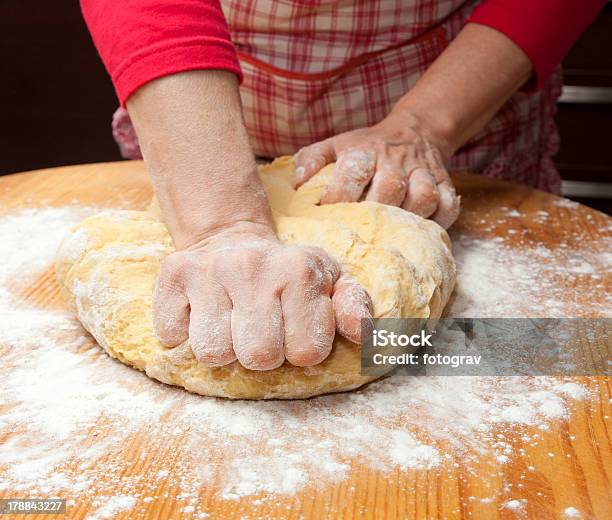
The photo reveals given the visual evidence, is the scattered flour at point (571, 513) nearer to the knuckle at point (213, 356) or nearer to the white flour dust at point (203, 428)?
the white flour dust at point (203, 428)

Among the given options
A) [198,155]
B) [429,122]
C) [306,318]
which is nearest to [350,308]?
[306,318]

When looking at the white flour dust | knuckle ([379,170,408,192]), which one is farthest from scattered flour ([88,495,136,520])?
knuckle ([379,170,408,192])

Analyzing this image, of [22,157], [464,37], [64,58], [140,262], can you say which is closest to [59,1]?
[64,58]

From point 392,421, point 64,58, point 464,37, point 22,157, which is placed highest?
point 464,37

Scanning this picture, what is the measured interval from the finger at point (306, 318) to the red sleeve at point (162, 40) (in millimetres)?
344

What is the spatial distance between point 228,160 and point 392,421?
418 millimetres

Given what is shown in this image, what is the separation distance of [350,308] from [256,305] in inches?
4.7

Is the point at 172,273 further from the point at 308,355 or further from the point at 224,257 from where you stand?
the point at 308,355

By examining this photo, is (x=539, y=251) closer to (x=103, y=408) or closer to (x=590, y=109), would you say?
(x=103, y=408)

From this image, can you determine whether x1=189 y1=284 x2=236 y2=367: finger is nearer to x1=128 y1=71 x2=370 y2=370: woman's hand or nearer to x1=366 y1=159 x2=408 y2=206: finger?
x1=128 y1=71 x2=370 y2=370: woman's hand

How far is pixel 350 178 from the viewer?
1.24 meters

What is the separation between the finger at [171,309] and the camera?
0.93 meters

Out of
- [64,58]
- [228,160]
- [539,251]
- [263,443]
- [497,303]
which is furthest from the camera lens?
[64,58]

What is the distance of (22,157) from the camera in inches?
131
